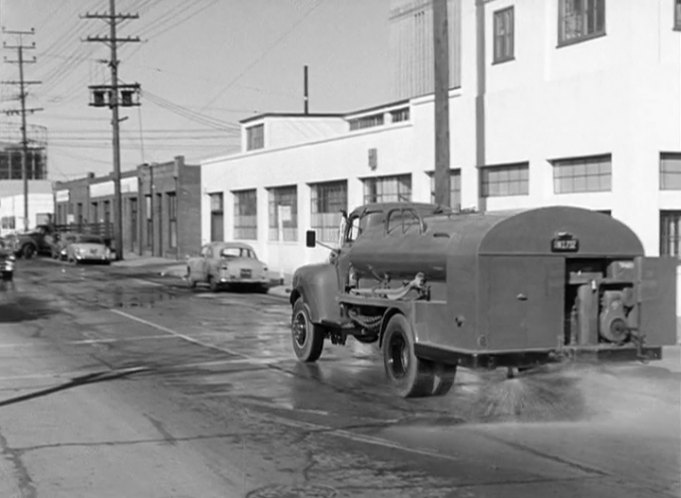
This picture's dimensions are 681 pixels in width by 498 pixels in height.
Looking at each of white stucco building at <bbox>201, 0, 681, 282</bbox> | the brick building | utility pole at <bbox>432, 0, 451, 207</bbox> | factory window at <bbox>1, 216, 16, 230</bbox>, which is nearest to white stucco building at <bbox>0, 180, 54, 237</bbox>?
factory window at <bbox>1, 216, 16, 230</bbox>

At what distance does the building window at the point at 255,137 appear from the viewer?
51625mm

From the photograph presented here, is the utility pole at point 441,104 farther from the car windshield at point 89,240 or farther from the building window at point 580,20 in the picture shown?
the car windshield at point 89,240

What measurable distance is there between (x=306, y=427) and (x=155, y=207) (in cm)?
5589

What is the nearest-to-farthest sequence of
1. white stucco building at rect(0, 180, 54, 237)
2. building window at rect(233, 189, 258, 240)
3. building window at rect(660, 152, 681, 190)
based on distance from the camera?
building window at rect(660, 152, 681, 190), building window at rect(233, 189, 258, 240), white stucco building at rect(0, 180, 54, 237)

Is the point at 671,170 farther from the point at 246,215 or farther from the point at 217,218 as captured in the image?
the point at 217,218

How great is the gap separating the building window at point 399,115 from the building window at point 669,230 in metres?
22.1

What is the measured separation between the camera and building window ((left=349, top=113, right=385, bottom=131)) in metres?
48.5

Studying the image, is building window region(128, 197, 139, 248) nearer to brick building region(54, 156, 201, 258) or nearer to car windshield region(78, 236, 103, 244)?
brick building region(54, 156, 201, 258)

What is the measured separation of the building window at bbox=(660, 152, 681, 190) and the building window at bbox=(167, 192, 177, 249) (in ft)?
134

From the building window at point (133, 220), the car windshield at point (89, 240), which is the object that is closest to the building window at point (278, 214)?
the car windshield at point (89, 240)

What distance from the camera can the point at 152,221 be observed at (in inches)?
2611

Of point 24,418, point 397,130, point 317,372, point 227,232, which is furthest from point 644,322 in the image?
point 227,232

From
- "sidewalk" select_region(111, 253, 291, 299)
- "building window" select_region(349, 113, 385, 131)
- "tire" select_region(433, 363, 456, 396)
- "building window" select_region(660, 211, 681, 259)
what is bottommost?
"sidewalk" select_region(111, 253, 291, 299)

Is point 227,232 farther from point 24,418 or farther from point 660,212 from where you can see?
point 24,418
